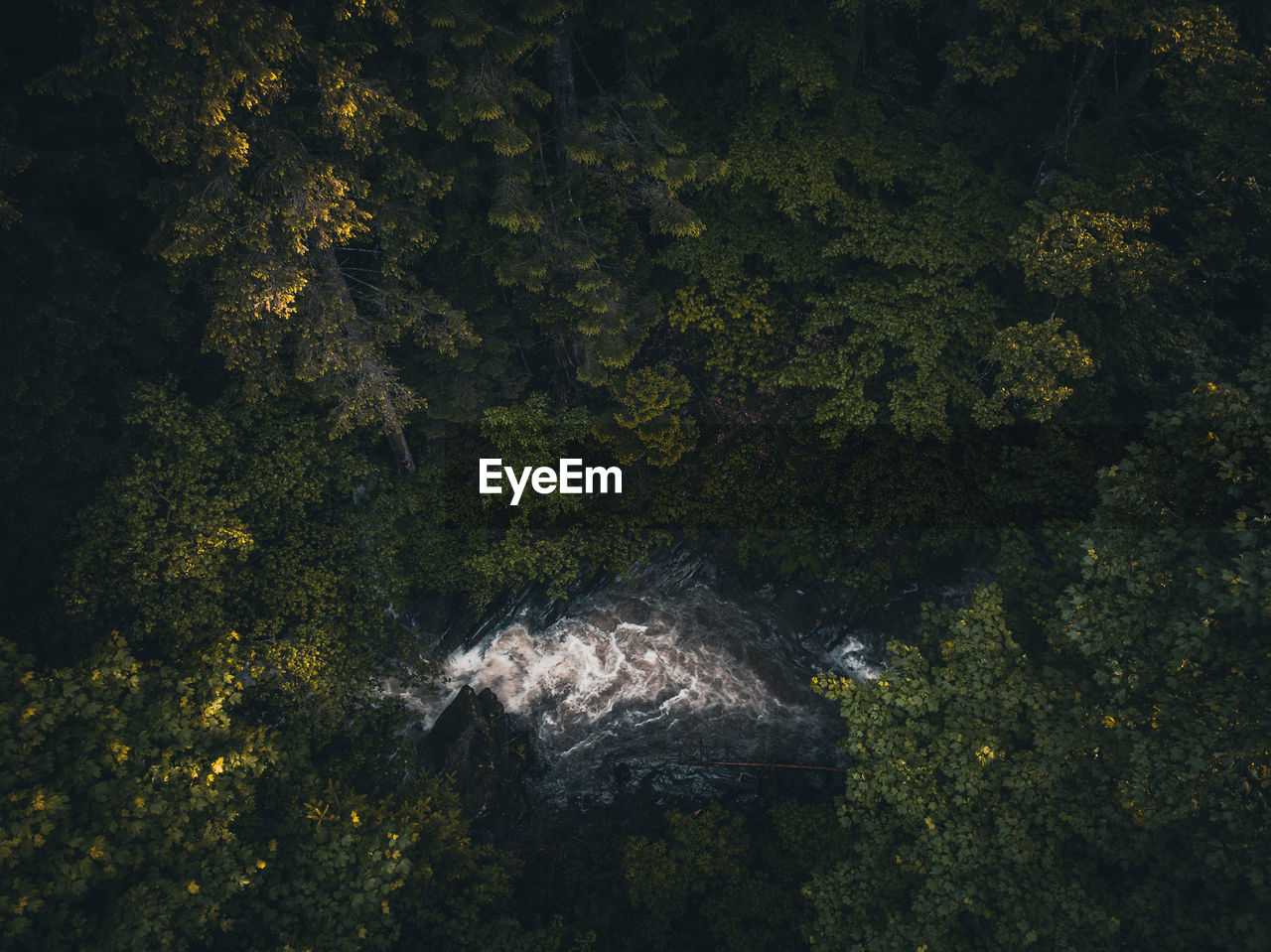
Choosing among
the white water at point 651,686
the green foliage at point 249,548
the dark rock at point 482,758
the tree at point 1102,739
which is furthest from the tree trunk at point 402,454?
the tree at point 1102,739

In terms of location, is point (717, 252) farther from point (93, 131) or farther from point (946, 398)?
point (93, 131)

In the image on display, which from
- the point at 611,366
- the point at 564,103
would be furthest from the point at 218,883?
the point at 564,103

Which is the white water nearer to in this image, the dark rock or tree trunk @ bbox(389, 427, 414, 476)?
the dark rock

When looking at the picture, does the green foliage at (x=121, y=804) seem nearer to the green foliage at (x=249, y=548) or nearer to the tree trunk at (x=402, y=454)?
the green foliage at (x=249, y=548)

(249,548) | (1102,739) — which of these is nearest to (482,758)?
(249,548)

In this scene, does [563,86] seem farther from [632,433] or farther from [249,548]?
[249,548]

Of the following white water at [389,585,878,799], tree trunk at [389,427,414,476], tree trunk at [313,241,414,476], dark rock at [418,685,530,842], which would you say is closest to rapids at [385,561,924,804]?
white water at [389,585,878,799]
